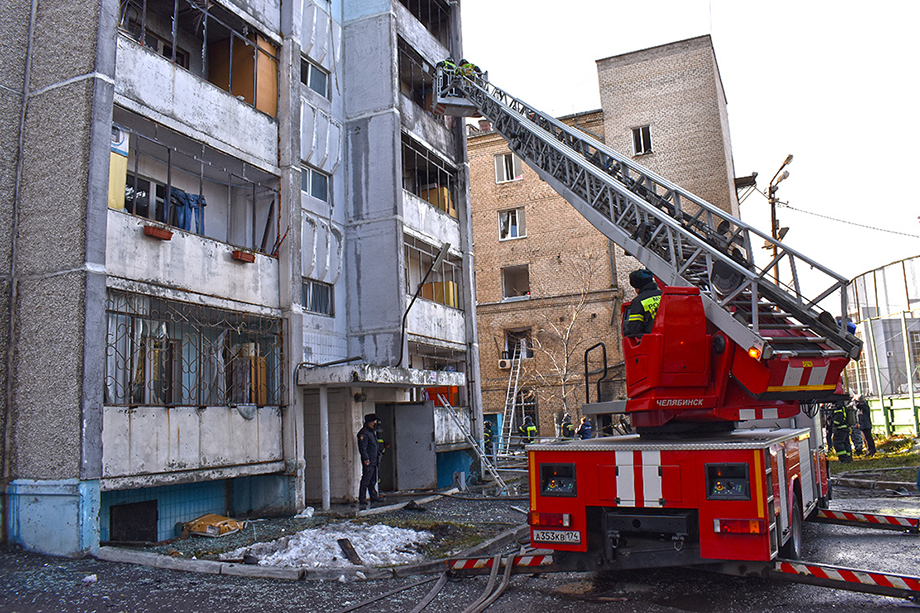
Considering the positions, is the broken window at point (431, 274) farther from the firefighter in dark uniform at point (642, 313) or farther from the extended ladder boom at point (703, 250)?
the firefighter in dark uniform at point (642, 313)

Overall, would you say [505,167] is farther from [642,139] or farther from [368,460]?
[368,460]

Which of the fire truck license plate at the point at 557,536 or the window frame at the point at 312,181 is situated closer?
the fire truck license plate at the point at 557,536

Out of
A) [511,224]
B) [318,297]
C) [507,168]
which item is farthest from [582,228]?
[318,297]

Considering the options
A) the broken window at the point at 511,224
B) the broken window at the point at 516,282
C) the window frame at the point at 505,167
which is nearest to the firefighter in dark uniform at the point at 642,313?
the broken window at the point at 511,224

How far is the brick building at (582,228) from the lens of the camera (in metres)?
30.2

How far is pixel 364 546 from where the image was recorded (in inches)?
358

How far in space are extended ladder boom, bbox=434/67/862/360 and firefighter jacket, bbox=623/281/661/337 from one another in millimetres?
Answer: 545

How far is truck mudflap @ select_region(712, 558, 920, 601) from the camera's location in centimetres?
555

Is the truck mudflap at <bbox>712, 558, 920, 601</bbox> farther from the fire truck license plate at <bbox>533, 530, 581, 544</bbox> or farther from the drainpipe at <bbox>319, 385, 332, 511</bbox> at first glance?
the drainpipe at <bbox>319, 385, 332, 511</bbox>

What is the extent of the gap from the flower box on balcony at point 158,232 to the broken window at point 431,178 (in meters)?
9.01

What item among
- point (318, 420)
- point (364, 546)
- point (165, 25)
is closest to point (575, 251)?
point (318, 420)

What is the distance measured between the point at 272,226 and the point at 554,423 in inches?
770

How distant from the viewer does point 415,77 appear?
20234 millimetres

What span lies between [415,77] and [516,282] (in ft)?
53.1
